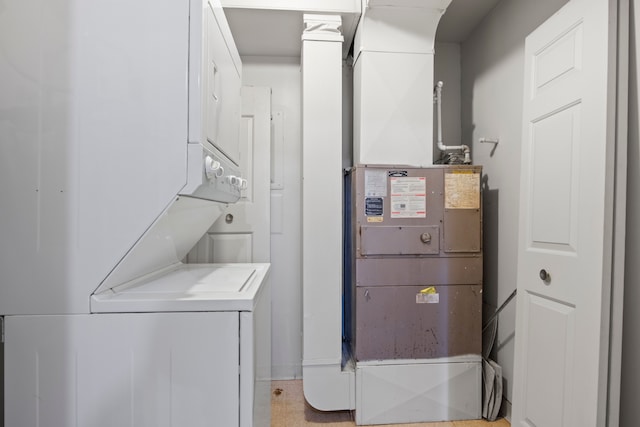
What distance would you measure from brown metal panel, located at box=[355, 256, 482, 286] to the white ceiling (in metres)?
1.70

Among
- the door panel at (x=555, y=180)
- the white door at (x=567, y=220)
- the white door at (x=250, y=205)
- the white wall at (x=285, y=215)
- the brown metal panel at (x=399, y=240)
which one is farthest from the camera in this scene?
the white wall at (x=285, y=215)

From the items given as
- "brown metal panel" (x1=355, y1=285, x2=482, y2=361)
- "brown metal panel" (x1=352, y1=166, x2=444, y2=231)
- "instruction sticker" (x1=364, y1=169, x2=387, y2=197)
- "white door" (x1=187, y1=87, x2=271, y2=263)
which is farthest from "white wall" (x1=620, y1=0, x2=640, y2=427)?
"white door" (x1=187, y1=87, x2=271, y2=263)

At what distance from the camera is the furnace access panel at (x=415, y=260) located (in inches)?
80.4

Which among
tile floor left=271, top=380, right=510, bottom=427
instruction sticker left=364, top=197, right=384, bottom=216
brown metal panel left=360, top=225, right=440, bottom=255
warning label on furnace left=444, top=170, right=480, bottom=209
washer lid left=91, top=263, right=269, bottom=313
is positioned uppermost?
warning label on furnace left=444, top=170, right=480, bottom=209

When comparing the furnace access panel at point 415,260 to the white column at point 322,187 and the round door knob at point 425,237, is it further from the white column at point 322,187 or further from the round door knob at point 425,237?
the white column at point 322,187

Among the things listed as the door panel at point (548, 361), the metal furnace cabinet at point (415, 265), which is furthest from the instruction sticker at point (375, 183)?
the door panel at point (548, 361)

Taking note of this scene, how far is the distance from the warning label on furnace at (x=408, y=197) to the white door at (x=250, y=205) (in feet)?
3.32

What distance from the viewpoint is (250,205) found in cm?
251

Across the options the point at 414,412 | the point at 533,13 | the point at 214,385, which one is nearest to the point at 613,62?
the point at 533,13

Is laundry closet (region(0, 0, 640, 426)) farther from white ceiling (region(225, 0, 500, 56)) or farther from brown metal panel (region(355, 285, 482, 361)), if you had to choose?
white ceiling (region(225, 0, 500, 56))

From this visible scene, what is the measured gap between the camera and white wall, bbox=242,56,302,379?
2.61 meters

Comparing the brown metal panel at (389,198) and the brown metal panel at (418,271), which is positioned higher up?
the brown metal panel at (389,198)

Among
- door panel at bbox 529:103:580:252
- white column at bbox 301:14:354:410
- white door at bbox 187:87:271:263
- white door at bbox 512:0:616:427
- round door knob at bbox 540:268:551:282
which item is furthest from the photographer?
white door at bbox 187:87:271:263

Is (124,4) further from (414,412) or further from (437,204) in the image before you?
(414,412)
